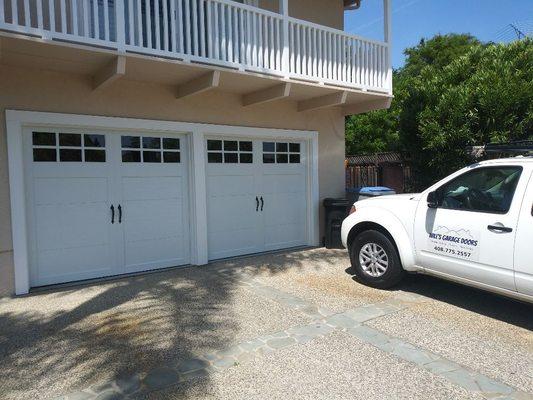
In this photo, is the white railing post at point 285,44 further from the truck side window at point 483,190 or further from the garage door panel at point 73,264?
the garage door panel at point 73,264

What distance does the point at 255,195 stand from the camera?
27.3 feet

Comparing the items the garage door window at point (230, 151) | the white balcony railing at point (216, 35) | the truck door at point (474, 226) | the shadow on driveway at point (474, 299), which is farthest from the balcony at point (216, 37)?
the shadow on driveway at point (474, 299)

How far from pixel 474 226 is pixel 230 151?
4.57 metres

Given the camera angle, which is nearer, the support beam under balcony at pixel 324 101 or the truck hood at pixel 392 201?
the truck hood at pixel 392 201

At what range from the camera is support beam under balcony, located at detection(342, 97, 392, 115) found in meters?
8.64

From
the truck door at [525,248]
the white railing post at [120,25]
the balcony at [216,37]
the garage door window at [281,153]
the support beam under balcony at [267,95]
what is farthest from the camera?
the garage door window at [281,153]

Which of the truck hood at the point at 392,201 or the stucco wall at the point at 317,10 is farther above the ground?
the stucco wall at the point at 317,10

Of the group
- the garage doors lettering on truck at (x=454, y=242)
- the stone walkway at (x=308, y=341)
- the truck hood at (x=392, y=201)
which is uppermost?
the truck hood at (x=392, y=201)

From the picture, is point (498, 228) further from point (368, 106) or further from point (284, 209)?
point (368, 106)

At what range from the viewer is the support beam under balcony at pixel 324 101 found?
7930mm

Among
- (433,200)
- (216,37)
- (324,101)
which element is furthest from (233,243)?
(433,200)

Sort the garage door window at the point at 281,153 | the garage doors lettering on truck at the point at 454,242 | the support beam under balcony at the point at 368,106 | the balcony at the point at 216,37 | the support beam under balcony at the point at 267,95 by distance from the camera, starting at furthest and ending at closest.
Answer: the support beam under balcony at the point at 368,106
the garage door window at the point at 281,153
the support beam under balcony at the point at 267,95
the balcony at the point at 216,37
the garage doors lettering on truck at the point at 454,242

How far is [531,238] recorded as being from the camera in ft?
13.6

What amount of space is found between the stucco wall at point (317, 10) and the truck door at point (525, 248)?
19.5 ft
